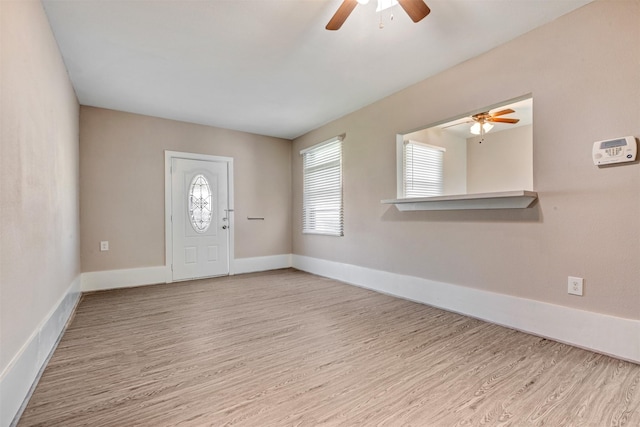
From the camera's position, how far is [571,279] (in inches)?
90.8

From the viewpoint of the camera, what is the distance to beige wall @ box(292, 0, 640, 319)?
81.4 inches

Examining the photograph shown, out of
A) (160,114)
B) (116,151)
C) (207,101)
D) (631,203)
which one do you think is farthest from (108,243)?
(631,203)

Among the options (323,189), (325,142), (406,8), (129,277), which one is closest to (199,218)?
(129,277)

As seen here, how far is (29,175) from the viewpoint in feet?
5.91

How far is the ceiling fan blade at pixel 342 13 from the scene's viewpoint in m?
1.88

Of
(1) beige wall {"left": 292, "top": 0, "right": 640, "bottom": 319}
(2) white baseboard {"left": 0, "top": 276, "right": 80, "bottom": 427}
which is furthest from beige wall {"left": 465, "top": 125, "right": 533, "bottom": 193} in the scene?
(2) white baseboard {"left": 0, "top": 276, "right": 80, "bottom": 427}

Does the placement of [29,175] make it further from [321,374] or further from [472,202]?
[472,202]

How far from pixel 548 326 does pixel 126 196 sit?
510 centimetres

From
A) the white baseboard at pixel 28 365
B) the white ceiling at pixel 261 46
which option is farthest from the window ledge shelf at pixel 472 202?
the white baseboard at pixel 28 365

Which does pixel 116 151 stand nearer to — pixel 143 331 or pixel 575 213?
pixel 143 331

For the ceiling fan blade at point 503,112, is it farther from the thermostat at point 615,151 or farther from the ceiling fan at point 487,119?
the thermostat at point 615,151

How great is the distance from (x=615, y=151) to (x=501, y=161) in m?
3.51

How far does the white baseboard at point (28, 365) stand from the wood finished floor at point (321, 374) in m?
0.07

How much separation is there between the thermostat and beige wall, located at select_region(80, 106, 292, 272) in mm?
4545
